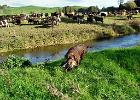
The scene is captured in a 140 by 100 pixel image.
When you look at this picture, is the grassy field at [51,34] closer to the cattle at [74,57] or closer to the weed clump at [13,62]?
the weed clump at [13,62]

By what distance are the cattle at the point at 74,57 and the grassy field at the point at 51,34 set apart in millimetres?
27985

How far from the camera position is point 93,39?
2496 inches

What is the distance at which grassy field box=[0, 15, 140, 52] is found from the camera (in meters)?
53.9

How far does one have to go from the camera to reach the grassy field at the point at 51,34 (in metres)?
53.9

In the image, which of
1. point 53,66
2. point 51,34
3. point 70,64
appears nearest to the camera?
point 70,64

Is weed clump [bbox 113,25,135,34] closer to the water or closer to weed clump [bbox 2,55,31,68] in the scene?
the water

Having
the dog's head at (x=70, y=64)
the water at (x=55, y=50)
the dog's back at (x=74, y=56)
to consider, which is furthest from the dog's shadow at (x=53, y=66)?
the water at (x=55, y=50)

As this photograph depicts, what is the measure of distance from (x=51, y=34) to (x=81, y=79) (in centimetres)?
3835

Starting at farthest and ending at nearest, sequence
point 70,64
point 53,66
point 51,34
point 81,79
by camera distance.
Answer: point 51,34, point 53,66, point 70,64, point 81,79

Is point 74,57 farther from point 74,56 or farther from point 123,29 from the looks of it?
point 123,29

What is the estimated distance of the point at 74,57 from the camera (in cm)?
2306

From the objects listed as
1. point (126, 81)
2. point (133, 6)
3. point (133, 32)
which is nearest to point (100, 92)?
point (126, 81)

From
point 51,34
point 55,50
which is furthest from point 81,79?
point 51,34

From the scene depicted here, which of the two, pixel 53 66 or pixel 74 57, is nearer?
pixel 53 66
